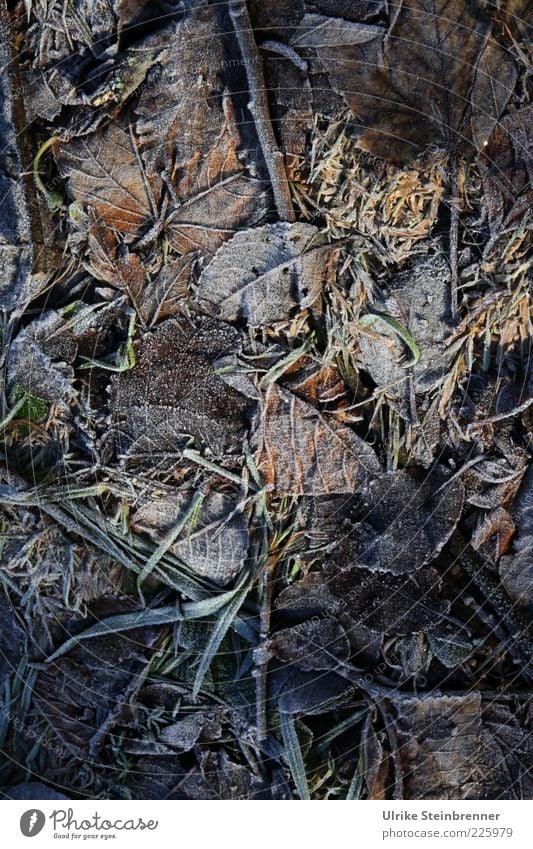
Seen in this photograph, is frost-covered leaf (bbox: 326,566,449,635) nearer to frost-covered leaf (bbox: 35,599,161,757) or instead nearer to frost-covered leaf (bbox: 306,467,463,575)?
frost-covered leaf (bbox: 306,467,463,575)

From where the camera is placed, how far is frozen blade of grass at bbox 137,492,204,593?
96cm

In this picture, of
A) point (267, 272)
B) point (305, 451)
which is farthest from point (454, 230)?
point (305, 451)

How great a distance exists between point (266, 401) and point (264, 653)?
14.7 inches

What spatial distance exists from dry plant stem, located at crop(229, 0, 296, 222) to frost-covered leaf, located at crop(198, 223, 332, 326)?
0.06 meters

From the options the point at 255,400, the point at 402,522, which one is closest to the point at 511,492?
the point at 402,522

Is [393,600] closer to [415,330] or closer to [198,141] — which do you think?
[415,330]

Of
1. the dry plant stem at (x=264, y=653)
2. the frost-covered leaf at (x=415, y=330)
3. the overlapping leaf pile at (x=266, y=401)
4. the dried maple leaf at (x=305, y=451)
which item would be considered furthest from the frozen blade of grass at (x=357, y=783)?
the frost-covered leaf at (x=415, y=330)

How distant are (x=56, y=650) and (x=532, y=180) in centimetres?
98

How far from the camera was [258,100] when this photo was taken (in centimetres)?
88

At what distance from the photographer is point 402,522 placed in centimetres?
96

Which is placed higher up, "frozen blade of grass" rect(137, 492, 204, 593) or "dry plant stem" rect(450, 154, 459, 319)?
"dry plant stem" rect(450, 154, 459, 319)

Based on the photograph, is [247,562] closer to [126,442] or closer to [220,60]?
[126,442]
